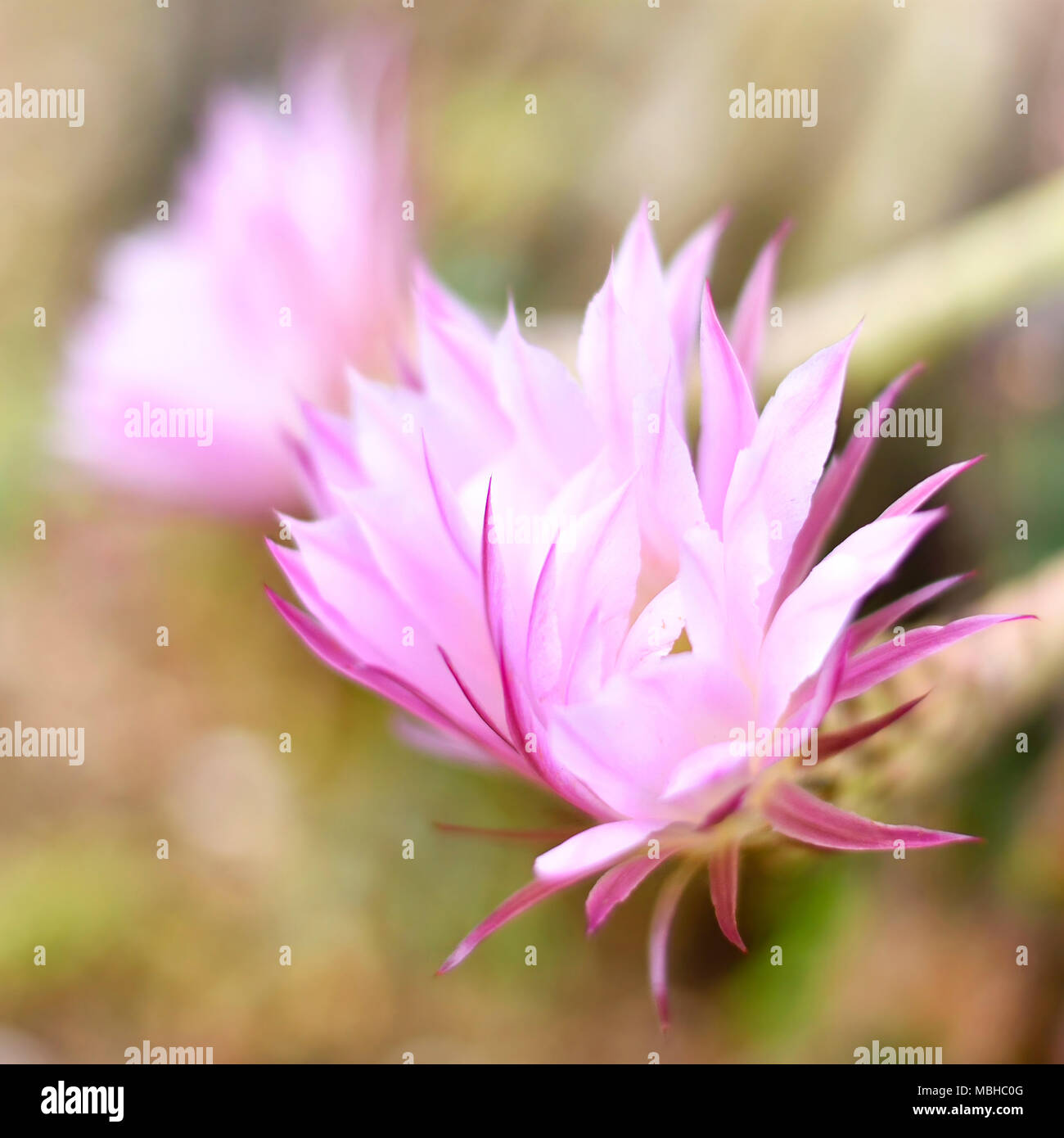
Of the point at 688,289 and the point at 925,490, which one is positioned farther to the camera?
the point at 688,289

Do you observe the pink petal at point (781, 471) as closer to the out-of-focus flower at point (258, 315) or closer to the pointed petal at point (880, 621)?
the pointed petal at point (880, 621)

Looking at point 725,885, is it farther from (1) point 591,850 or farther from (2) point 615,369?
(2) point 615,369

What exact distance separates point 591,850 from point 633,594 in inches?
4.0

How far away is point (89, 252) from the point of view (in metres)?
1.01

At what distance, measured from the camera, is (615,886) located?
41cm

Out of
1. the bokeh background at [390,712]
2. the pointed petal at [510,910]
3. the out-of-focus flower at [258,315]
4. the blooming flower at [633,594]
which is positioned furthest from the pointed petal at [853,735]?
the out-of-focus flower at [258,315]

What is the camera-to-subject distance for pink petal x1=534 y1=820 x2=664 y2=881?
0.35m

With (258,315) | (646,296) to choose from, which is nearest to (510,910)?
(646,296)

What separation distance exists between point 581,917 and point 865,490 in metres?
0.42

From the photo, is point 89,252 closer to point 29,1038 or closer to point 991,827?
point 29,1038

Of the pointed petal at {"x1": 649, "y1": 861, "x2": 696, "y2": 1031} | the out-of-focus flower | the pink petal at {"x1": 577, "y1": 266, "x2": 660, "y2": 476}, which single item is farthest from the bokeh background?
the pink petal at {"x1": 577, "y1": 266, "x2": 660, "y2": 476}

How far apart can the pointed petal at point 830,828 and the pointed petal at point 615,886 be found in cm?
5
